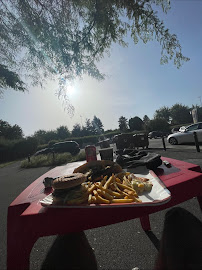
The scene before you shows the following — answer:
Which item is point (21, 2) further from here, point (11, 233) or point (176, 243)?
point (176, 243)

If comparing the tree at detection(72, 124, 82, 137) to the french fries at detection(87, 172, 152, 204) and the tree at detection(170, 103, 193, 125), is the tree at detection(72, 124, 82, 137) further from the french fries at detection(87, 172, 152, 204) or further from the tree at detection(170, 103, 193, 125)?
the french fries at detection(87, 172, 152, 204)

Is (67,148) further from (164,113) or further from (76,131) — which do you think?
(164,113)

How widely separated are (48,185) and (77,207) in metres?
0.77

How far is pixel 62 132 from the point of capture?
78.5 m

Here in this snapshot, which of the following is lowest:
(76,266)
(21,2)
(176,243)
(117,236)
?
(117,236)

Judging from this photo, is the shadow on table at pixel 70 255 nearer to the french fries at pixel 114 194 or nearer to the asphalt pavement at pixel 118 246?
the asphalt pavement at pixel 118 246

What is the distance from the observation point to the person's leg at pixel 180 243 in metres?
0.69

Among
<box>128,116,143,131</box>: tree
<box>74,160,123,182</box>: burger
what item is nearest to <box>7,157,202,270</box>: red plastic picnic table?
<box>74,160,123,182</box>: burger

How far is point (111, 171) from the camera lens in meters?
1.68

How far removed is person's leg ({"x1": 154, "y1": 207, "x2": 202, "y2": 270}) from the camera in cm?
69

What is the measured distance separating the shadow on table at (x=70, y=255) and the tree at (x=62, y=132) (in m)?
78.3

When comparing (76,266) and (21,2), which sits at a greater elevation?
(21,2)

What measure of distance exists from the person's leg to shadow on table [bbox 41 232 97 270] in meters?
0.55

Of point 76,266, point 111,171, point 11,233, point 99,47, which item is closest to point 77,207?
point 76,266
